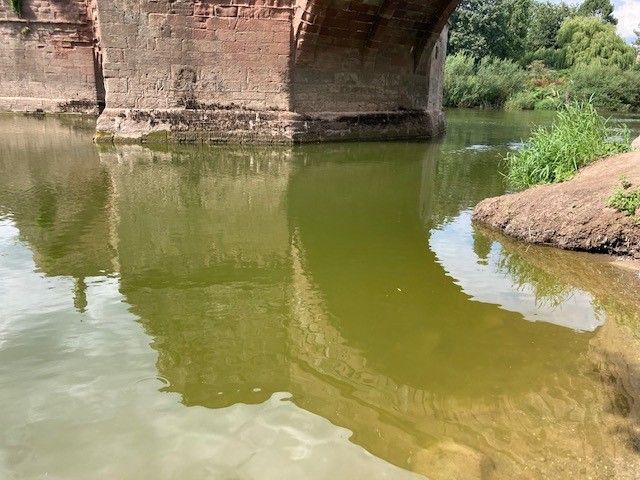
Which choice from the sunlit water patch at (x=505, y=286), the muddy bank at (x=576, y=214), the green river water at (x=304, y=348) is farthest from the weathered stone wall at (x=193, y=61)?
the sunlit water patch at (x=505, y=286)

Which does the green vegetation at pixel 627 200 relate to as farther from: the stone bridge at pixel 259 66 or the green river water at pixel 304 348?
the stone bridge at pixel 259 66

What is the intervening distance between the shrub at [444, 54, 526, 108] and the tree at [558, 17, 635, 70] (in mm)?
12310

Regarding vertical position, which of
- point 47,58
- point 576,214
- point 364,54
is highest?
point 47,58

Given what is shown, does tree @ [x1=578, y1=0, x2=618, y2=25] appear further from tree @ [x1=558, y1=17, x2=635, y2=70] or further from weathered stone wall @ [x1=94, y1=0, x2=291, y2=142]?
weathered stone wall @ [x1=94, y1=0, x2=291, y2=142]

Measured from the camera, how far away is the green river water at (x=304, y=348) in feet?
6.55

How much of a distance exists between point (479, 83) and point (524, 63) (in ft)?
48.2

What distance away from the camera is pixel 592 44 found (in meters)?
41.6

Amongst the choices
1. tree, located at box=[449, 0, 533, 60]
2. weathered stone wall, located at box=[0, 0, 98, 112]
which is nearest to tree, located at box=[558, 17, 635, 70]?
tree, located at box=[449, 0, 533, 60]

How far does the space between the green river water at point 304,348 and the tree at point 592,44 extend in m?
40.3

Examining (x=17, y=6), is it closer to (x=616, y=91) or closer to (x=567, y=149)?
(x=567, y=149)

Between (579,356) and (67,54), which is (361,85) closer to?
(67,54)

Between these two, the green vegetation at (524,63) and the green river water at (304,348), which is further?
the green vegetation at (524,63)

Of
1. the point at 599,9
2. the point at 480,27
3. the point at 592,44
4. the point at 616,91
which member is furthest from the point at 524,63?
the point at 599,9

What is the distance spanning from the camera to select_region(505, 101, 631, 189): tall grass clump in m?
5.94
